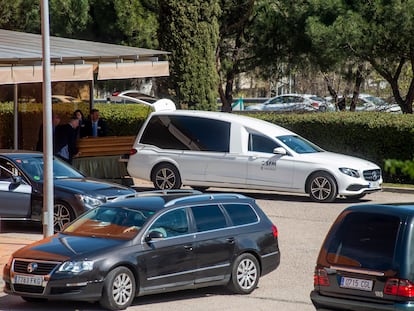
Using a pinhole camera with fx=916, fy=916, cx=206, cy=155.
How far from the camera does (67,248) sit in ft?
38.8

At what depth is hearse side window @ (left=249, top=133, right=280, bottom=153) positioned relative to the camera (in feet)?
70.2

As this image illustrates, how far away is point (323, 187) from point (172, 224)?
30.1ft

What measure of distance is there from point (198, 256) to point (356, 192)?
9.17 m

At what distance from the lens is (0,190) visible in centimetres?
1678

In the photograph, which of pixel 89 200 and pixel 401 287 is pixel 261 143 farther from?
pixel 401 287

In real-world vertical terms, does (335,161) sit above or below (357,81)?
below

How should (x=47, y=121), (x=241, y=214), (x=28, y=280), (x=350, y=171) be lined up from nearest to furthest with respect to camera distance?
(x=28, y=280) < (x=241, y=214) < (x=47, y=121) < (x=350, y=171)

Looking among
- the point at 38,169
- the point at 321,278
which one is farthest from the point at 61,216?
the point at 321,278

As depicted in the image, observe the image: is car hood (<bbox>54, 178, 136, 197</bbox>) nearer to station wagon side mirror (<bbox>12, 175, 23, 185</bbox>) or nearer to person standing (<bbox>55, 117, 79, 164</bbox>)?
station wagon side mirror (<bbox>12, 175, 23, 185</bbox>)

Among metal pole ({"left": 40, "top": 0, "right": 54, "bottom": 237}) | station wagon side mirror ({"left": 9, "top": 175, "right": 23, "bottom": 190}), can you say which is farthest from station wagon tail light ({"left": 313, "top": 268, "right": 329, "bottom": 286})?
station wagon side mirror ({"left": 9, "top": 175, "right": 23, "bottom": 190})

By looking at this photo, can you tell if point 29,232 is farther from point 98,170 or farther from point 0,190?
point 98,170

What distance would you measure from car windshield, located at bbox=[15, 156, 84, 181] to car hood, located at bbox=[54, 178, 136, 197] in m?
0.32

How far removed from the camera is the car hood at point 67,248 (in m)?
11.6

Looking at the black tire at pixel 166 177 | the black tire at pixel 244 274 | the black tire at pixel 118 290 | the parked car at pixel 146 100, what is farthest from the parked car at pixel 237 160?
the black tire at pixel 118 290
